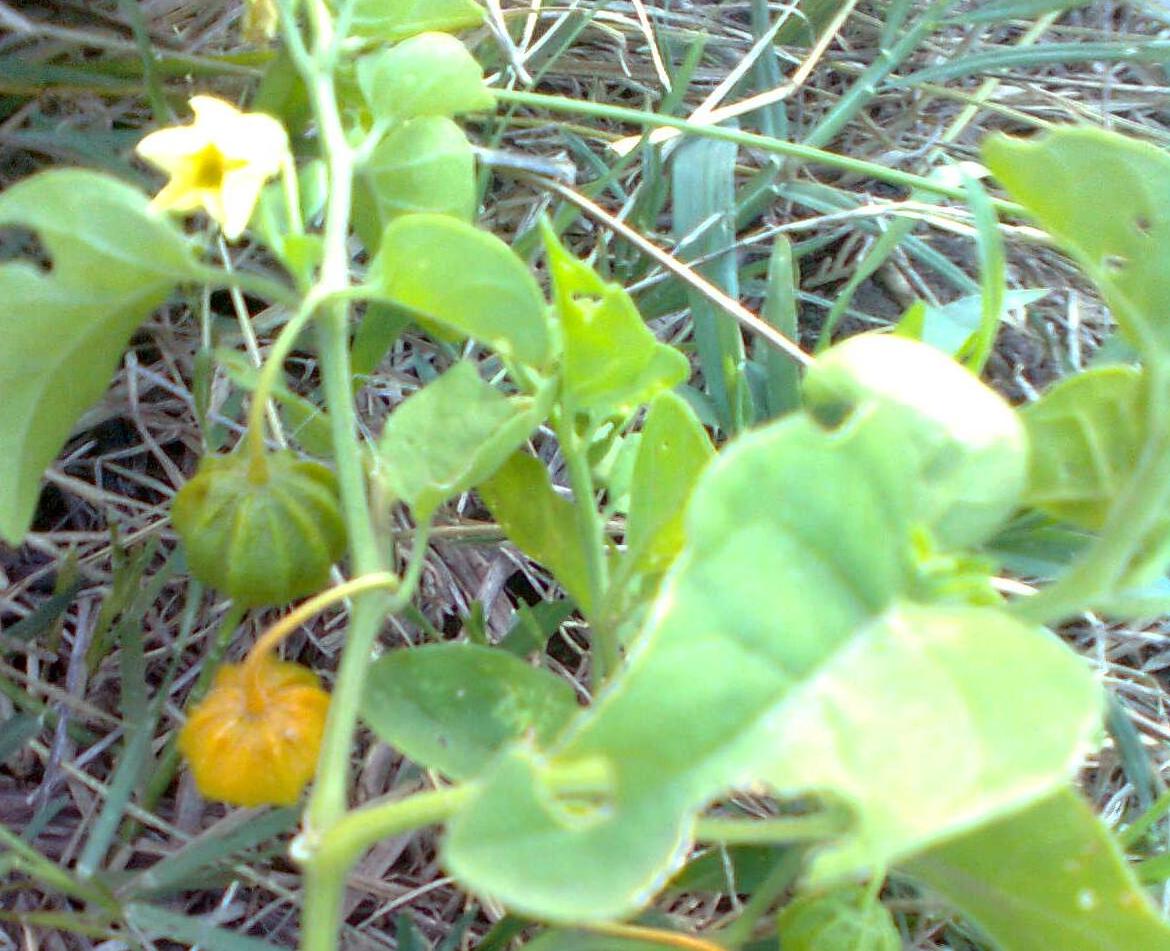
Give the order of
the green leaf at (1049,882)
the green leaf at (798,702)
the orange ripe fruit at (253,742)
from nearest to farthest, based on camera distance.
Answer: the green leaf at (798,702), the green leaf at (1049,882), the orange ripe fruit at (253,742)

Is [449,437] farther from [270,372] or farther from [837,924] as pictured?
[837,924]

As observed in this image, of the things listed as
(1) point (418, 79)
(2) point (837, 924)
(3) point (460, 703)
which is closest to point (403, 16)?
(1) point (418, 79)

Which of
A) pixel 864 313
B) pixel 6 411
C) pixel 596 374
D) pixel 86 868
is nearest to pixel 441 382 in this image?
pixel 596 374

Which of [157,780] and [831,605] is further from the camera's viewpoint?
[157,780]

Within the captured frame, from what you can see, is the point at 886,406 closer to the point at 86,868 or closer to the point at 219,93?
the point at 86,868

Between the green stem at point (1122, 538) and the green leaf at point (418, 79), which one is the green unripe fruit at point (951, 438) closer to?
the green stem at point (1122, 538)

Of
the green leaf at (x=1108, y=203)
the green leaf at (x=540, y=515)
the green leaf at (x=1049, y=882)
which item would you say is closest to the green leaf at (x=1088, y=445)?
the green leaf at (x=1108, y=203)
